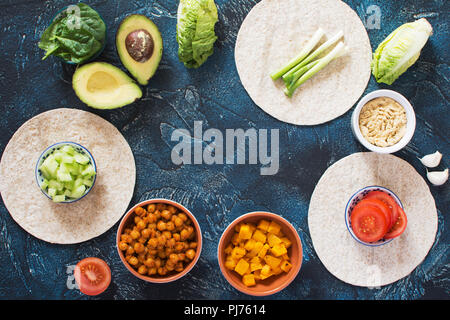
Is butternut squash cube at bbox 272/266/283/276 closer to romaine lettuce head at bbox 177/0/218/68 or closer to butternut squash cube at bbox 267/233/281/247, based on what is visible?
butternut squash cube at bbox 267/233/281/247

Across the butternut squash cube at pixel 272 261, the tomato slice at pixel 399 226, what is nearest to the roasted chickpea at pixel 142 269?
the butternut squash cube at pixel 272 261

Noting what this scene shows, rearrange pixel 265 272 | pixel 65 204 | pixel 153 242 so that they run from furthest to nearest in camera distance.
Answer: pixel 65 204
pixel 265 272
pixel 153 242

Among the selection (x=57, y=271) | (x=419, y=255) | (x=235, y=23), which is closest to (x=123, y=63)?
(x=235, y=23)

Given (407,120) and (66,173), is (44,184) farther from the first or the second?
(407,120)

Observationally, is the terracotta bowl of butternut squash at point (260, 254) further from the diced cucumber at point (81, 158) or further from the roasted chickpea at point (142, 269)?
the diced cucumber at point (81, 158)

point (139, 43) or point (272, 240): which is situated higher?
point (139, 43)

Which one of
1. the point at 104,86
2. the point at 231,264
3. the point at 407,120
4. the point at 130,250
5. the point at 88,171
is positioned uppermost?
the point at 104,86

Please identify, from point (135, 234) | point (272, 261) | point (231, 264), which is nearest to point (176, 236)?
point (135, 234)
